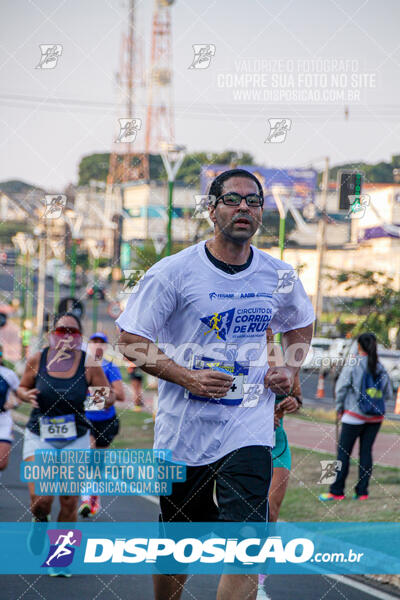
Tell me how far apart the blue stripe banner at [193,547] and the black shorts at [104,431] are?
88 cm

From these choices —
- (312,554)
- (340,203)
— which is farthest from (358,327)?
(312,554)

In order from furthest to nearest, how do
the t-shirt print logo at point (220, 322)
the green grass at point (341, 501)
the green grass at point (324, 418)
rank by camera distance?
1. the green grass at point (324, 418)
2. the green grass at point (341, 501)
3. the t-shirt print logo at point (220, 322)

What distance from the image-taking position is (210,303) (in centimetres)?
416

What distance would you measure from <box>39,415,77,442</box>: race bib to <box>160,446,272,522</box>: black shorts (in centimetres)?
265

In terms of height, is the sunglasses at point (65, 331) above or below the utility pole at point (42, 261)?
above

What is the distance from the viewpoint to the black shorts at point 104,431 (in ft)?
30.7

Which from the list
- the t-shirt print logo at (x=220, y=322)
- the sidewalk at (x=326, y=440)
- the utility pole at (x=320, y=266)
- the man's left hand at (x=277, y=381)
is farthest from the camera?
the sidewalk at (x=326, y=440)

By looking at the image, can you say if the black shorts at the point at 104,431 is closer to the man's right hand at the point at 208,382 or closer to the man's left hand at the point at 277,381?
the man's left hand at the point at 277,381

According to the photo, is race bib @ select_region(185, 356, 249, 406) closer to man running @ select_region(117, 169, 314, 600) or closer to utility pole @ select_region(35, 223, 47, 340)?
man running @ select_region(117, 169, 314, 600)

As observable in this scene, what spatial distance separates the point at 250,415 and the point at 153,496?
7307 millimetres

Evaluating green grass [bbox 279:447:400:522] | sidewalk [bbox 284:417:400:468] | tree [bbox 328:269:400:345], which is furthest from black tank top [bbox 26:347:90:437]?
sidewalk [bbox 284:417:400:468]

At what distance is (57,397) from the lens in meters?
6.86

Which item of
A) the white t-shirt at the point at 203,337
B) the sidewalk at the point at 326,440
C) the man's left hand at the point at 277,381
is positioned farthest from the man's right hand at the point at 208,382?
the sidewalk at the point at 326,440

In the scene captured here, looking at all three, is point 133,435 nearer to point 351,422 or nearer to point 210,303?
point 351,422
